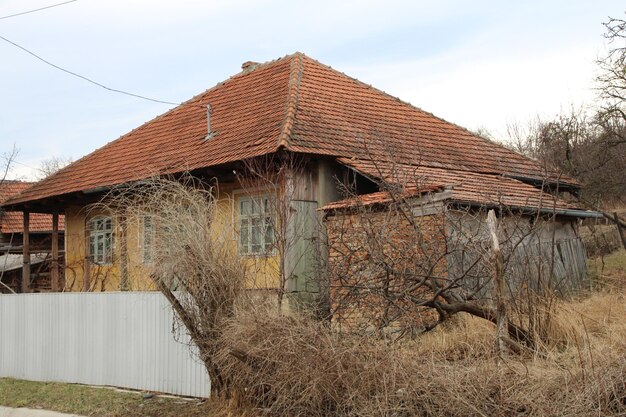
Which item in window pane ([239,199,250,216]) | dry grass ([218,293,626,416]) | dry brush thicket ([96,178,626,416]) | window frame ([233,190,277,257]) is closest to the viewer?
dry grass ([218,293,626,416])

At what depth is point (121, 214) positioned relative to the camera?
1132cm

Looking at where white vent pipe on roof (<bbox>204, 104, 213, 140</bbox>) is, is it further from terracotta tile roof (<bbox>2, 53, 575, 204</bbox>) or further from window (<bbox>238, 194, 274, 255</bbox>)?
window (<bbox>238, 194, 274, 255</bbox>)

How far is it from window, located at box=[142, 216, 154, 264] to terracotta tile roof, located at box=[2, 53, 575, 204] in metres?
5.12

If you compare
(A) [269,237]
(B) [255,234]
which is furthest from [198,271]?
(A) [269,237]

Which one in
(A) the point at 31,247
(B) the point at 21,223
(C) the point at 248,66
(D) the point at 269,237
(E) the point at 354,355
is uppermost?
(C) the point at 248,66

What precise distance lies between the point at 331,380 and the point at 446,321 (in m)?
2.07

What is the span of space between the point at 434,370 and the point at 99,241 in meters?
15.8

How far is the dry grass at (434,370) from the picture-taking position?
660cm

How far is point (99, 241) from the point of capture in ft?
69.9

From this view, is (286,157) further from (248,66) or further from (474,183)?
(248,66)

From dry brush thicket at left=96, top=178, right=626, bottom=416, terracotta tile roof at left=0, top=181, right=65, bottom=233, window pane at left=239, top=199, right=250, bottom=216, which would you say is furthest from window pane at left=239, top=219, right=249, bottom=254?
terracotta tile roof at left=0, top=181, right=65, bottom=233

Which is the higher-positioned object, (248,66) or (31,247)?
(248,66)

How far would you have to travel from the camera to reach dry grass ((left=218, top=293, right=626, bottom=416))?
6.60 metres

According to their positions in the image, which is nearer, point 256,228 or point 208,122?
point 256,228
